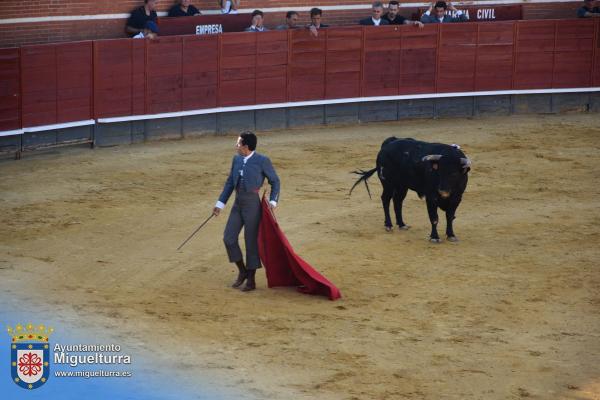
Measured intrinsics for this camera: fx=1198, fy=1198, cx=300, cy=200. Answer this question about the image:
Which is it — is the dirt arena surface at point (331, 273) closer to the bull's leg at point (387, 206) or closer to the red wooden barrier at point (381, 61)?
the bull's leg at point (387, 206)

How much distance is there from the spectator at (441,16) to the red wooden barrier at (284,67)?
0.15m

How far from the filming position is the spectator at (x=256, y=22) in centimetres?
1853

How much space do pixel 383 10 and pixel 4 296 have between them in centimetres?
1243

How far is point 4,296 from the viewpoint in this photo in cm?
985

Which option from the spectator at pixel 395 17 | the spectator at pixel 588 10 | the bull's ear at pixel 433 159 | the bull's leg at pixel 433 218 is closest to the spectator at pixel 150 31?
the spectator at pixel 395 17

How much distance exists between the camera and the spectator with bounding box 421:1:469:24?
2017cm

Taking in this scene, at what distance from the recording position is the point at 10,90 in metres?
15.9

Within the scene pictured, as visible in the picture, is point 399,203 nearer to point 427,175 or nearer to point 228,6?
point 427,175

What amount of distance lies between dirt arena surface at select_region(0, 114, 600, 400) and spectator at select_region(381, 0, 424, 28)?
3.54 meters

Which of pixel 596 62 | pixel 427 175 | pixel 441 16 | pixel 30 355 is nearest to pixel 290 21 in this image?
pixel 441 16

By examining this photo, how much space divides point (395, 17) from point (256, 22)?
270cm

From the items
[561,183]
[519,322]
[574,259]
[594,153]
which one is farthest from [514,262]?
[594,153]

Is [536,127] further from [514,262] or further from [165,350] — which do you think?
[165,350]

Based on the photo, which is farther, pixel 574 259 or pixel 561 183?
pixel 561 183
